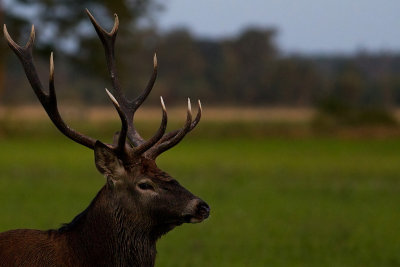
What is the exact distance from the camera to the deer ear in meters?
5.96

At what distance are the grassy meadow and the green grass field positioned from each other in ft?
0.08

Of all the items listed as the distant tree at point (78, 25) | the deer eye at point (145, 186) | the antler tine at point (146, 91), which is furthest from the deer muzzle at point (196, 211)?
the distant tree at point (78, 25)

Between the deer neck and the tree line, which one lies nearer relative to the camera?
the deer neck

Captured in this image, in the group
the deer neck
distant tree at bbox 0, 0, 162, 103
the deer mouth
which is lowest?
the deer neck

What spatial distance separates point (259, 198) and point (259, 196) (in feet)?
1.39

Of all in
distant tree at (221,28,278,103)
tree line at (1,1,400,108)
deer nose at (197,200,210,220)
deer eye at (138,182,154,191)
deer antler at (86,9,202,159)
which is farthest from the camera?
distant tree at (221,28,278,103)

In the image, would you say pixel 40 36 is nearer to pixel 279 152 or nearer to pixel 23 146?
pixel 23 146

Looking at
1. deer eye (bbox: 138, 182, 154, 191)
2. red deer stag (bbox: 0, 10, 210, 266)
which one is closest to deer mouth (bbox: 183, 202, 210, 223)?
red deer stag (bbox: 0, 10, 210, 266)

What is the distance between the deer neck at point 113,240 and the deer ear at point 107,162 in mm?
202

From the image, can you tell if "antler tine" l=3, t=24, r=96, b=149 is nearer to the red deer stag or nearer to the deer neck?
the red deer stag

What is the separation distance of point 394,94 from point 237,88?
15.4 metres

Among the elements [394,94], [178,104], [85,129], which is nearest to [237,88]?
[178,104]

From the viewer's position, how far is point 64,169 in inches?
1032

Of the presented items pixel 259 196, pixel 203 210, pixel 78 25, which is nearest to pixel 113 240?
pixel 203 210
